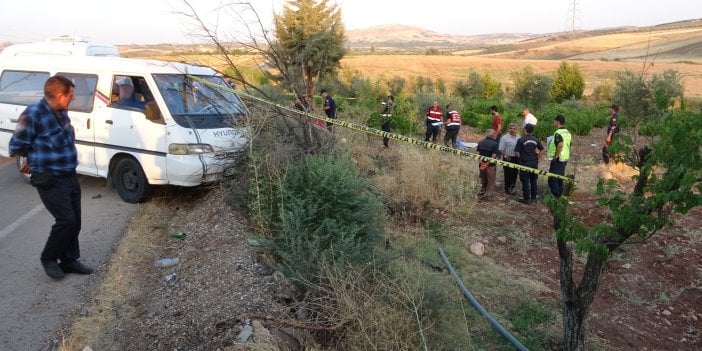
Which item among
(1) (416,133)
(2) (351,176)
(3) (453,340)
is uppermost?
(2) (351,176)

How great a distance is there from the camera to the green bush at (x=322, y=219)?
4125mm

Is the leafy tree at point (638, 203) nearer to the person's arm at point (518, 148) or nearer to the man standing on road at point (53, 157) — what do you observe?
the man standing on road at point (53, 157)

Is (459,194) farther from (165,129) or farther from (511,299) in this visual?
(165,129)

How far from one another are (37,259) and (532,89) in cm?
2691

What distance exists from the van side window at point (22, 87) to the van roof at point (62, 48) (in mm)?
480

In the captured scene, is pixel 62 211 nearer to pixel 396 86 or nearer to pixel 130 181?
pixel 130 181

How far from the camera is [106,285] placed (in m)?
4.75

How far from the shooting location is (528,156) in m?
9.14

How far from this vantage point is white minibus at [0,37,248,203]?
22.3 feet

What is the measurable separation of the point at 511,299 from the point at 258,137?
3.46 metres

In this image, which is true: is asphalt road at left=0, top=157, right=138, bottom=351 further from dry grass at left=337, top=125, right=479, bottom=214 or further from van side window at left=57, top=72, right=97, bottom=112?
dry grass at left=337, top=125, right=479, bottom=214

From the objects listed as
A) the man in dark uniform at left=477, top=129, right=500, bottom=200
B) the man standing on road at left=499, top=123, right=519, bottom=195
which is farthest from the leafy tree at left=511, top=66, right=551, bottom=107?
the man in dark uniform at left=477, top=129, right=500, bottom=200

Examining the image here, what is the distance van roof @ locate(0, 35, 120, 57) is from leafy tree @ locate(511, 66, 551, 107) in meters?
23.7

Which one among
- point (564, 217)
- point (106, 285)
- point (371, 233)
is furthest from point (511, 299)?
point (106, 285)
